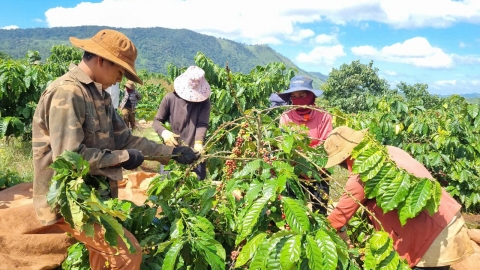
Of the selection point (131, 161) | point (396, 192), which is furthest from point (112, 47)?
point (396, 192)

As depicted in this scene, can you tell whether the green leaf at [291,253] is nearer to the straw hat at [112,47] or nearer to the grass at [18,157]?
the straw hat at [112,47]

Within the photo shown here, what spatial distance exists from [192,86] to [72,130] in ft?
7.14

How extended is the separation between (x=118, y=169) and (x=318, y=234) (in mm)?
1166

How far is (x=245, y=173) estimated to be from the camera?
2.15 metres

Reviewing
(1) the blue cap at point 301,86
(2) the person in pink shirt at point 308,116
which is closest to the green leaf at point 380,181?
(2) the person in pink shirt at point 308,116

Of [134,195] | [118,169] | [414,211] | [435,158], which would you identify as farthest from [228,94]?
[414,211]

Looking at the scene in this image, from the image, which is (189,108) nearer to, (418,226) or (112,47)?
(112,47)

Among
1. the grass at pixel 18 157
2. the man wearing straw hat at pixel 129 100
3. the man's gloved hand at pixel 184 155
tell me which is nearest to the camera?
the man's gloved hand at pixel 184 155

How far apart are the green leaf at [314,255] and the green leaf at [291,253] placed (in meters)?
0.04

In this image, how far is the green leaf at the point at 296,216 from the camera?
5.58 feet

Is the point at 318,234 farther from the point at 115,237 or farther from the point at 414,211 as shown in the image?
the point at 115,237

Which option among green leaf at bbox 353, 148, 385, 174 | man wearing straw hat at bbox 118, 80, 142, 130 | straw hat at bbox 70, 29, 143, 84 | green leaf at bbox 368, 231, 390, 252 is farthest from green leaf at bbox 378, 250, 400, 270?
man wearing straw hat at bbox 118, 80, 142, 130

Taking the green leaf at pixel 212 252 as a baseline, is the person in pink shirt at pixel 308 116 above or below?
above

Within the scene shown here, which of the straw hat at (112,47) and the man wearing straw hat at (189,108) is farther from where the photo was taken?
the man wearing straw hat at (189,108)
